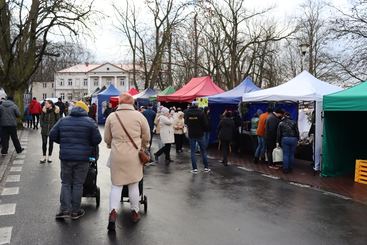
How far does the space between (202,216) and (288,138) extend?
214 inches

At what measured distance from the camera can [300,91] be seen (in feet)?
41.7

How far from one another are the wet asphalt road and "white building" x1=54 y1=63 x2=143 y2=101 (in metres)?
97.8

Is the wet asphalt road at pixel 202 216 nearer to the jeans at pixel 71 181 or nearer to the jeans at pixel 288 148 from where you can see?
the jeans at pixel 71 181

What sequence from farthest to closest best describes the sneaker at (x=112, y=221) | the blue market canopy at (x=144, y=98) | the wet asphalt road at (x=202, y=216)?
1. the blue market canopy at (x=144, y=98)
2. the sneaker at (x=112, y=221)
3. the wet asphalt road at (x=202, y=216)

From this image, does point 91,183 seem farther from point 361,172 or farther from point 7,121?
point 7,121

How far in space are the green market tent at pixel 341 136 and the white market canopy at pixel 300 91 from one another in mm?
996

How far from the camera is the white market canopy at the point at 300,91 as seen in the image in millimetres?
12250

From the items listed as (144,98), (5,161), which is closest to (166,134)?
(5,161)

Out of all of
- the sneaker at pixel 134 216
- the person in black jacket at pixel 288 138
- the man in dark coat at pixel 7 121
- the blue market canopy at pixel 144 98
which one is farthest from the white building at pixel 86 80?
the sneaker at pixel 134 216

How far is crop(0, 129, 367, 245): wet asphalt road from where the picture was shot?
18.4 ft

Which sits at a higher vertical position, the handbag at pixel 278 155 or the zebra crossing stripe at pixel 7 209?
the handbag at pixel 278 155

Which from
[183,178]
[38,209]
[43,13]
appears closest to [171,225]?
[38,209]

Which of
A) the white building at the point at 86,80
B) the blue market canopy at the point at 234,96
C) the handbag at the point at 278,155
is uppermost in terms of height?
the white building at the point at 86,80

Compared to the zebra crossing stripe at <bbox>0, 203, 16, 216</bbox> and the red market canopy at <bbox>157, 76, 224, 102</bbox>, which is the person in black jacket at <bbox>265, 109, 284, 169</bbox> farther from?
the zebra crossing stripe at <bbox>0, 203, 16, 216</bbox>
